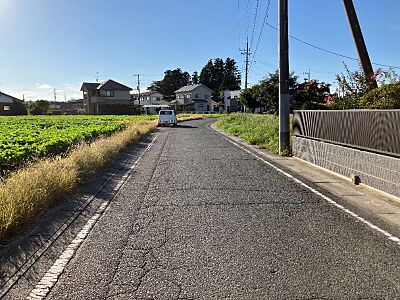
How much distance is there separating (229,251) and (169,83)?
109 metres

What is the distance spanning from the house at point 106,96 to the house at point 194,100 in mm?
16646

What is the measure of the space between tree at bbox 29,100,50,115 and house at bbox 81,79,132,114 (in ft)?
28.7

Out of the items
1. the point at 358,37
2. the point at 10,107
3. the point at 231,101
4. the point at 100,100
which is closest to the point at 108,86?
the point at 100,100

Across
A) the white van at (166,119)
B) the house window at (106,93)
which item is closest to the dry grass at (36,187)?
the white van at (166,119)

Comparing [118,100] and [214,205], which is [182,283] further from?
[118,100]

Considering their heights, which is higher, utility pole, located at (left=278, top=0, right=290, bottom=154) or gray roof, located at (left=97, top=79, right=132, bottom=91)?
gray roof, located at (left=97, top=79, right=132, bottom=91)

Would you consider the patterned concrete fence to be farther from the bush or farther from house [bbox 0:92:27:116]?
house [bbox 0:92:27:116]

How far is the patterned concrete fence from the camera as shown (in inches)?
276

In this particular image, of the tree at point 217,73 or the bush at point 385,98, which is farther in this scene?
the tree at point 217,73

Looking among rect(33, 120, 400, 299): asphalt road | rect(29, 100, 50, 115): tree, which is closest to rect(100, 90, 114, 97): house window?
rect(29, 100, 50, 115): tree

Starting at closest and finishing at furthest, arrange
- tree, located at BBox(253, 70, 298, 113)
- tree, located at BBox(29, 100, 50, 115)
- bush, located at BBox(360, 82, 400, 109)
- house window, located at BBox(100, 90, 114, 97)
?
bush, located at BBox(360, 82, 400, 109) → tree, located at BBox(253, 70, 298, 113) → tree, located at BBox(29, 100, 50, 115) → house window, located at BBox(100, 90, 114, 97)

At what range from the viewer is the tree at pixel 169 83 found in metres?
109

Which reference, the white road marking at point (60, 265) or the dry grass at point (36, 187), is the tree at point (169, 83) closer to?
the dry grass at point (36, 187)

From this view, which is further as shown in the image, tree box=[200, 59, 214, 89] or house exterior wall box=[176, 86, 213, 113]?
tree box=[200, 59, 214, 89]
